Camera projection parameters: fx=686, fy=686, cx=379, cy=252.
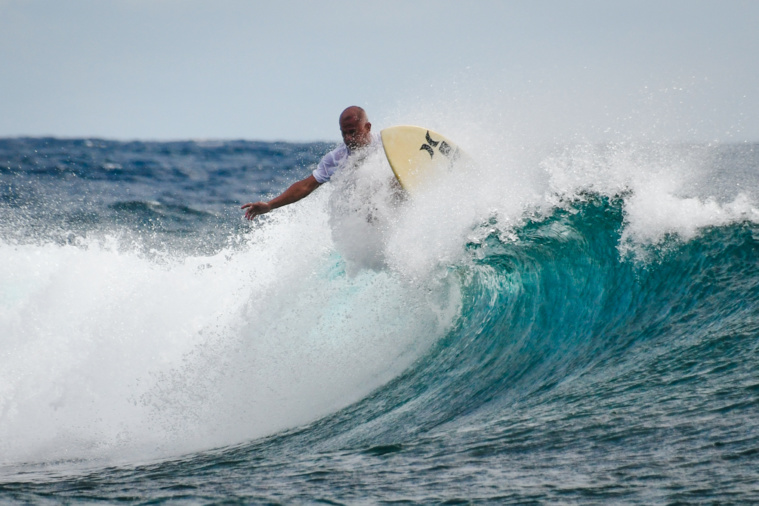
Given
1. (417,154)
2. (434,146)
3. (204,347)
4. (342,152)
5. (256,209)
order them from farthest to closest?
(434,146), (417,154), (256,209), (342,152), (204,347)

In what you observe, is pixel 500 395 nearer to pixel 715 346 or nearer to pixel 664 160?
pixel 715 346

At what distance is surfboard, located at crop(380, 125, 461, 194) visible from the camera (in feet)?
20.9

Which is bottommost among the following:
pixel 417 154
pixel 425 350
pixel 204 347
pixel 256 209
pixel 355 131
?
pixel 425 350

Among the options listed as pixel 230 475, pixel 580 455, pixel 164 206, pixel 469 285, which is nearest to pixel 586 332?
pixel 469 285

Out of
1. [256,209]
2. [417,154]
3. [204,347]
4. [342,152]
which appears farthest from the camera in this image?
[417,154]

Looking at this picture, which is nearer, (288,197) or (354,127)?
(354,127)

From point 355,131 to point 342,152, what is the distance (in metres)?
0.28

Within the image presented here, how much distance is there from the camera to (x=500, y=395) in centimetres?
465

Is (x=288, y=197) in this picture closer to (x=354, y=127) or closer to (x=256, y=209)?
(x=256, y=209)

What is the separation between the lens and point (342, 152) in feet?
20.8

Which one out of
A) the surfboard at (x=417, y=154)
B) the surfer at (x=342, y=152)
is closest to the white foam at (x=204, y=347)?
the surfer at (x=342, y=152)

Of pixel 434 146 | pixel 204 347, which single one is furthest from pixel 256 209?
pixel 434 146

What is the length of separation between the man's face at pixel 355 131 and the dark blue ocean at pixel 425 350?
23 centimetres

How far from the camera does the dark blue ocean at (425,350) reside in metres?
3.18
